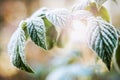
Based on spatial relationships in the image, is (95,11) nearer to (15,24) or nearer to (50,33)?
(50,33)

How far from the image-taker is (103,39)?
445 mm

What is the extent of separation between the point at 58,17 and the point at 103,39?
0.08 metres

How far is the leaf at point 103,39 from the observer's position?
0.43 m

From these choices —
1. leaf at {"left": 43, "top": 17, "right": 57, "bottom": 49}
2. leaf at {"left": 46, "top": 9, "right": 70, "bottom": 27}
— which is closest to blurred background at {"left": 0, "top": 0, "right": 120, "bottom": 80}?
leaf at {"left": 43, "top": 17, "right": 57, "bottom": 49}

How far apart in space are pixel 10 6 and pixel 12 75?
0.61 meters

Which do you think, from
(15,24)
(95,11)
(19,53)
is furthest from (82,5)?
(15,24)

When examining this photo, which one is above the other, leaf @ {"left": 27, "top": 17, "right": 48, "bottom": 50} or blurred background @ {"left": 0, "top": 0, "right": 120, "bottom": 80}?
leaf @ {"left": 27, "top": 17, "right": 48, "bottom": 50}

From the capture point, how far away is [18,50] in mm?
485

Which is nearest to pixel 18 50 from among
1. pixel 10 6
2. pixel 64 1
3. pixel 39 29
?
pixel 39 29

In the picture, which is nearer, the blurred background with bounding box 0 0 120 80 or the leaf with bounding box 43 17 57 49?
the leaf with bounding box 43 17 57 49

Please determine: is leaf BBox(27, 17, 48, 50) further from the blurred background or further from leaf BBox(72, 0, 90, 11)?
the blurred background

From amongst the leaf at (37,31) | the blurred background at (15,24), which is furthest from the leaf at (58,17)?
the blurred background at (15,24)

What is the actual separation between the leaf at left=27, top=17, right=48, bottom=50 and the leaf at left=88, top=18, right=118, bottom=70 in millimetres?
62

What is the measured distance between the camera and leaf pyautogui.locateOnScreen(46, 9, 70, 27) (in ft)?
1.59
